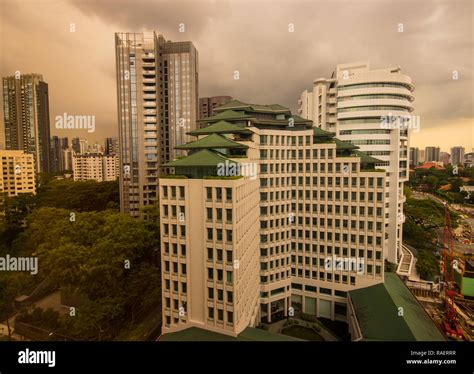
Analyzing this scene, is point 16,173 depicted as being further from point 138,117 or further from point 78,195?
point 138,117

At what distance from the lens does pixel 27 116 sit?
1538cm

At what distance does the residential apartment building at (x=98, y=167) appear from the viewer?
32731 millimetres

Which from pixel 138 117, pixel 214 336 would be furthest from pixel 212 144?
pixel 138 117

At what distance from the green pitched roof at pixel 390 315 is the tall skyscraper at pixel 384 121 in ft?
29.9

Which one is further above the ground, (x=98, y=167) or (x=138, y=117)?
(x=138, y=117)

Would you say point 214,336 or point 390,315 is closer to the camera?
point 214,336

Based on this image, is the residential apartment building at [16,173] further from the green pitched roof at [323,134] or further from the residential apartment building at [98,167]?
the green pitched roof at [323,134]

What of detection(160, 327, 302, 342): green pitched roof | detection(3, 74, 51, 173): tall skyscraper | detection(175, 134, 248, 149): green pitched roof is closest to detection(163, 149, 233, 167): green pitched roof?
detection(175, 134, 248, 149): green pitched roof

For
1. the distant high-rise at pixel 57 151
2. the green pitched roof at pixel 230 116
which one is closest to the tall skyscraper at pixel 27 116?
the distant high-rise at pixel 57 151

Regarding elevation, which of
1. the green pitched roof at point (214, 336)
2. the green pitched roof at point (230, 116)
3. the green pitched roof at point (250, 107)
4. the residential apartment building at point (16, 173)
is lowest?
the green pitched roof at point (214, 336)

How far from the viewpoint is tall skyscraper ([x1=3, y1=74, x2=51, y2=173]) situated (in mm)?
12635

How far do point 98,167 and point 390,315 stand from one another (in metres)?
37.1

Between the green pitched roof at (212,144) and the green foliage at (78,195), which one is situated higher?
the green pitched roof at (212,144)

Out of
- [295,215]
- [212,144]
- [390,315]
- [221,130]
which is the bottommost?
[390,315]
